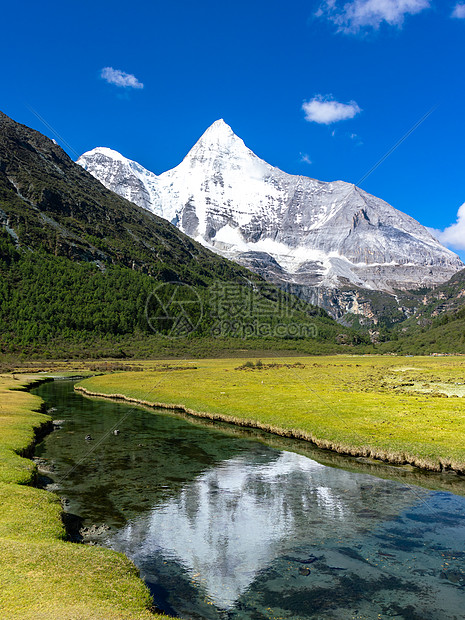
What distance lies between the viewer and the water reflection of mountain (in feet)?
72.5

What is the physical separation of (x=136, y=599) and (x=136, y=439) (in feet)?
117

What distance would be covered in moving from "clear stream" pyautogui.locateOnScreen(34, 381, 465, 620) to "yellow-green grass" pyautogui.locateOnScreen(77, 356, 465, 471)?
12.2ft

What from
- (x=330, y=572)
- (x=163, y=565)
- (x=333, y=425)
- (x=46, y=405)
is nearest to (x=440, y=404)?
(x=333, y=425)

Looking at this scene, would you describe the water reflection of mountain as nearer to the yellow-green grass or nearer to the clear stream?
the clear stream

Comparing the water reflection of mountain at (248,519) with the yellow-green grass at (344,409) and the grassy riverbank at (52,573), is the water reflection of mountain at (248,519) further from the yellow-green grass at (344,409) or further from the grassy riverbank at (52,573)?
the yellow-green grass at (344,409)

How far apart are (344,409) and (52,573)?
51397 mm

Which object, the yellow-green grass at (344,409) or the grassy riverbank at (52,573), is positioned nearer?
the grassy riverbank at (52,573)

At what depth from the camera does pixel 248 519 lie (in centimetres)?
2794

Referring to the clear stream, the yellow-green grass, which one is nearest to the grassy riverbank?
the clear stream

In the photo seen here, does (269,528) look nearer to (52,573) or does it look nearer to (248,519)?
(248,519)

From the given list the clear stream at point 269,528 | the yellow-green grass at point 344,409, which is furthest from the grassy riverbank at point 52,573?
the yellow-green grass at point 344,409

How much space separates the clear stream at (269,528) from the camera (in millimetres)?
18984

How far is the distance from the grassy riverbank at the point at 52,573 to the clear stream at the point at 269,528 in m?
2.41

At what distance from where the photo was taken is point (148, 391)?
89000 mm
